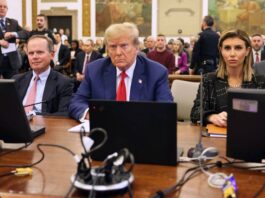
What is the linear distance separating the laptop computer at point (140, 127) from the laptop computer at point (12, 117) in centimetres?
32

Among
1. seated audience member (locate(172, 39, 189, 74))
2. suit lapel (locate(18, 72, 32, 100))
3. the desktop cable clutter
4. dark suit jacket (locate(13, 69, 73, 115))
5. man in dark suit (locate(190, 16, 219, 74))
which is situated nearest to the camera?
the desktop cable clutter

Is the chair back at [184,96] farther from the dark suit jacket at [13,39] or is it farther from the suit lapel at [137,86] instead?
the dark suit jacket at [13,39]

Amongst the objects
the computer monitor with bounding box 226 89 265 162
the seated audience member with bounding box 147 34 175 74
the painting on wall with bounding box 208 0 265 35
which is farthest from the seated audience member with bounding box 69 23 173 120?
the painting on wall with bounding box 208 0 265 35

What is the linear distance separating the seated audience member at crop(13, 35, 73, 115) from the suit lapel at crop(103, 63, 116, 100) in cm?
42

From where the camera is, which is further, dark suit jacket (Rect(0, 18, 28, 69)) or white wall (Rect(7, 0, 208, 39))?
white wall (Rect(7, 0, 208, 39))

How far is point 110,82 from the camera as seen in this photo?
2775 millimetres

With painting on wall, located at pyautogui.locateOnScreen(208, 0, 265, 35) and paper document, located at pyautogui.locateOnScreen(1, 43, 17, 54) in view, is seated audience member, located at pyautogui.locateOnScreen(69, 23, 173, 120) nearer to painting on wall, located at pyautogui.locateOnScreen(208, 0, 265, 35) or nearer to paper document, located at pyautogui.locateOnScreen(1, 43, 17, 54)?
paper document, located at pyautogui.locateOnScreen(1, 43, 17, 54)

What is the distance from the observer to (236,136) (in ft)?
5.50

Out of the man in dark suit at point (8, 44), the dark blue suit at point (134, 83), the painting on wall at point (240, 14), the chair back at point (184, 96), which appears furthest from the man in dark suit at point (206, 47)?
the painting on wall at point (240, 14)

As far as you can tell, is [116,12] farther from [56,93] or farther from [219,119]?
[219,119]

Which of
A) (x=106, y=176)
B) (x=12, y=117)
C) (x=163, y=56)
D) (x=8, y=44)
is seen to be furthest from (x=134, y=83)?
(x=163, y=56)

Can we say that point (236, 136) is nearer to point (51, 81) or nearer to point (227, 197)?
point (227, 197)

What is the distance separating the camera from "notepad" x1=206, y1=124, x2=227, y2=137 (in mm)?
2244

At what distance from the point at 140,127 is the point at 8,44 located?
17.1 ft
